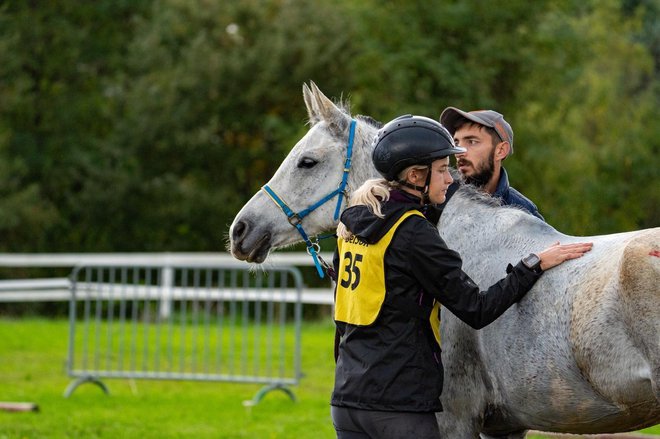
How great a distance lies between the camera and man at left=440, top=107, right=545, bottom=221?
5445 mm

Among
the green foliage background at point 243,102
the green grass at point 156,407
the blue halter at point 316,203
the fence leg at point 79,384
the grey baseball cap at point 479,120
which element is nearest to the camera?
the blue halter at point 316,203

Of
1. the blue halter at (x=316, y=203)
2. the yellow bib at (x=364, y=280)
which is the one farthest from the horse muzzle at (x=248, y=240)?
the yellow bib at (x=364, y=280)

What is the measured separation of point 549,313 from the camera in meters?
4.26

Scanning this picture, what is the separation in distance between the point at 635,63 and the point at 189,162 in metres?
15.0

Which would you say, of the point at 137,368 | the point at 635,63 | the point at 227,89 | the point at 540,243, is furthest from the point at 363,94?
the point at 540,243

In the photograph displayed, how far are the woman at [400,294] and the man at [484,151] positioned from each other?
1.20 metres

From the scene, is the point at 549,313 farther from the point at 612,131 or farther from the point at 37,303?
the point at 612,131

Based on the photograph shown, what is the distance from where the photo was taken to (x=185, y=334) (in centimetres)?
1723

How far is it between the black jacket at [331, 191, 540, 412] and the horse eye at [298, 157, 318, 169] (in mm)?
1040

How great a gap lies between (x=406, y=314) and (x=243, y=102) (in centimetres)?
2466

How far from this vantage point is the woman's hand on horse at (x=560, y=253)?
4.28 metres

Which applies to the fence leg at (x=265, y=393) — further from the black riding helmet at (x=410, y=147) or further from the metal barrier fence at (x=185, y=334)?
the black riding helmet at (x=410, y=147)

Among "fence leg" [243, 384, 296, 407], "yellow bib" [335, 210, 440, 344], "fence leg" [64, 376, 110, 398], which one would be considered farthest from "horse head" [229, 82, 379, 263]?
"fence leg" [64, 376, 110, 398]

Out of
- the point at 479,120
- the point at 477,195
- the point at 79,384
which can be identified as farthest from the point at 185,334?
the point at 477,195
